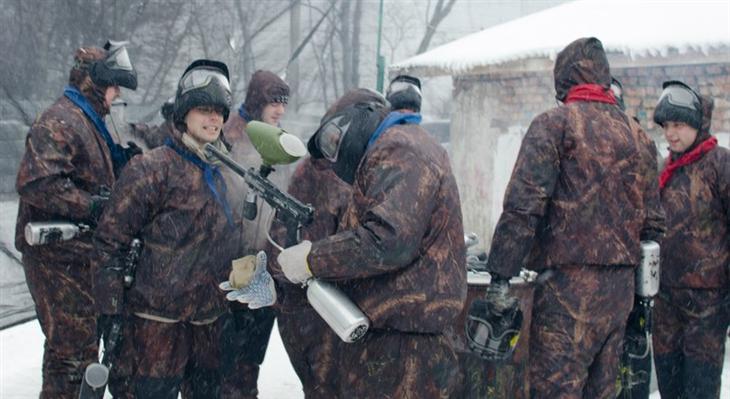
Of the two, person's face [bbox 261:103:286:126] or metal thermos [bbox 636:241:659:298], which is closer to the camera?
metal thermos [bbox 636:241:659:298]

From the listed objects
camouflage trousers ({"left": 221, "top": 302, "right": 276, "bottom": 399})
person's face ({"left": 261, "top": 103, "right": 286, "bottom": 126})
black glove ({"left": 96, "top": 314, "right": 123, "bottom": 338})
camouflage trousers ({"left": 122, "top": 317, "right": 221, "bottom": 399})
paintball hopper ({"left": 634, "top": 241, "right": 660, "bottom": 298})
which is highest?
person's face ({"left": 261, "top": 103, "right": 286, "bottom": 126})

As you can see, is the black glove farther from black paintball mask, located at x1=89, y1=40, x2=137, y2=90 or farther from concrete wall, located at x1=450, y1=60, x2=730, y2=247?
concrete wall, located at x1=450, y1=60, x2=730, y2=247

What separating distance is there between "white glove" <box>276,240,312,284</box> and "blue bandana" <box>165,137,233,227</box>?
1.00 m

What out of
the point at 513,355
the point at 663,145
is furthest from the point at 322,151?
the point at 663,145

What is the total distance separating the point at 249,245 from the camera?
4.32 metres

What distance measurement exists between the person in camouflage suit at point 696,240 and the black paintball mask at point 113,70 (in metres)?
3.13

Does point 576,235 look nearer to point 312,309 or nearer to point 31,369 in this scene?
point 312,309

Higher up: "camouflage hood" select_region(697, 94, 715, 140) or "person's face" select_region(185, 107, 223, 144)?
"person's face" select_region(185, 107, 223, 144)

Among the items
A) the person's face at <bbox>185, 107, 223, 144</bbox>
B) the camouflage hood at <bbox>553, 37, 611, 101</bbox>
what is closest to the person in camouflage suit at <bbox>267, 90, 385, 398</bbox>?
the person's face at <bbox>185, 107, 223, 144</bbox>

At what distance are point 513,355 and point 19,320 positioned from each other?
453cm

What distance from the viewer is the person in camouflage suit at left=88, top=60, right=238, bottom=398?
3848mm

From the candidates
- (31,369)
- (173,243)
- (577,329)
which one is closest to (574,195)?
(577,329)

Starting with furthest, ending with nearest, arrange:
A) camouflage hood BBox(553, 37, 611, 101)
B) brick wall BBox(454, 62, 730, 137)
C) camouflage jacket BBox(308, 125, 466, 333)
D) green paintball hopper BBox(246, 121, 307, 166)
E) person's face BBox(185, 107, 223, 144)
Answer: brick wall BBox(454, 62, 730, 137)
camouflage hood BBox(553, 37, 611, 101)
person's face BBox(185, 107, 223, 144)
green paintball hopper BBox(246, 121, 307, 166)
camouflage jacket BBox(308, 125, 466, 333)

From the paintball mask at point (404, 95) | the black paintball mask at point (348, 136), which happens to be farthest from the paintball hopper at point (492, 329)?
the paintball mask at point (404, 95)
